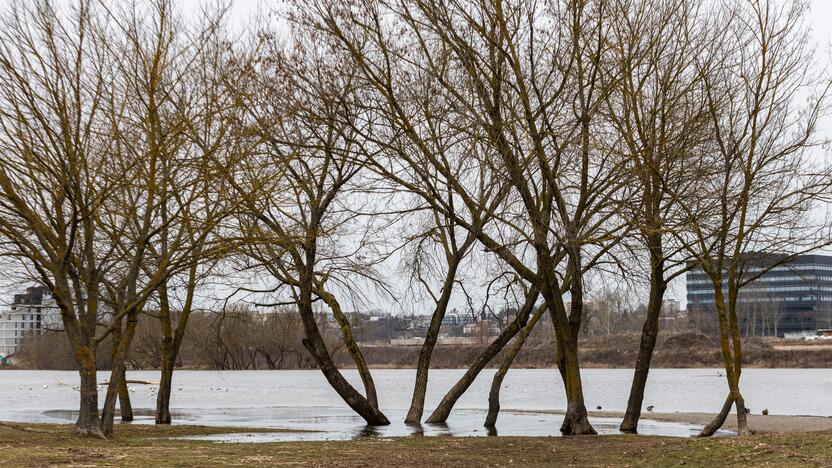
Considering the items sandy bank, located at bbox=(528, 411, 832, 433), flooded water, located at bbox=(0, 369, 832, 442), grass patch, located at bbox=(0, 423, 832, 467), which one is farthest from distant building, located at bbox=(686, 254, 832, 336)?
grass patch, located at bbox=(0, 423, 832, 467)

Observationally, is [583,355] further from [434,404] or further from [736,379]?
Result: [736,379]

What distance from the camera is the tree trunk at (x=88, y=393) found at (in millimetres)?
18109

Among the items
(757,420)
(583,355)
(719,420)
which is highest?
(583,355)

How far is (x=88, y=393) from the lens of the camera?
18.4 m

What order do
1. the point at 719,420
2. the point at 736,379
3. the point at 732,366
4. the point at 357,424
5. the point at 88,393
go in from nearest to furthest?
the point at 88,393 → the point at 736,379 → the point at 732,366 → the point at 719,420 → the point at 357,424

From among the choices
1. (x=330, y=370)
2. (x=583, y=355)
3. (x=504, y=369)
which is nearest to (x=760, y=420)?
(x=504, y=369)

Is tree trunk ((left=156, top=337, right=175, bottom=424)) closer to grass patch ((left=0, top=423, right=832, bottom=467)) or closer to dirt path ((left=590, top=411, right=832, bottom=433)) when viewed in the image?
grass patch ((left=0, top=423, right=832, bottom=467))

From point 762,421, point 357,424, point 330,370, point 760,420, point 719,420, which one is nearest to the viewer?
point 719,420

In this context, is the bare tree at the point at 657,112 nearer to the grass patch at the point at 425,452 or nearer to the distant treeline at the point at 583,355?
the grass patch at the point at 425,452

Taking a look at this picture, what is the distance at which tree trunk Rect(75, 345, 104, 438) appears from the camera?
1811cm

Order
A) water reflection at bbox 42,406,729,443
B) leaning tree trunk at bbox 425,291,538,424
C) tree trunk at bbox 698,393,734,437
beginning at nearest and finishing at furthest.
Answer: tree trunk at bbox 698,393,734,437 < water reflection at bbox 42,406,729,443 < leaning tree trunk at bbox 425,291,538,424

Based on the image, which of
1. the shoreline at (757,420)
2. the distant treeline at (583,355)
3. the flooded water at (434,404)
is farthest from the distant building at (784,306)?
the shoreline at (757,420)

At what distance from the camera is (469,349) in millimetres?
91312

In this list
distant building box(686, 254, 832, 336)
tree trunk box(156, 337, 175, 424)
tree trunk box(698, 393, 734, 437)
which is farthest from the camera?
distant building box(686, 254, 832, 336)
